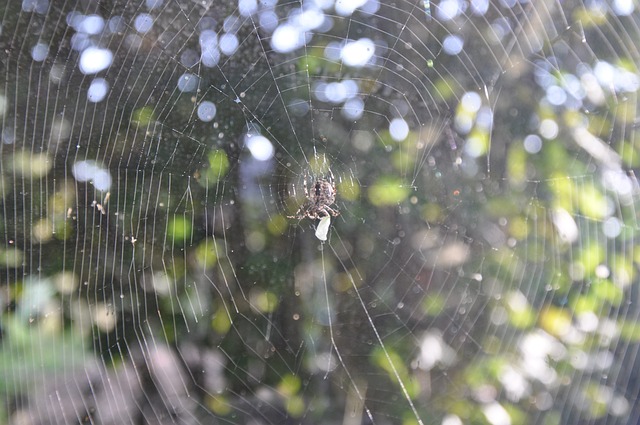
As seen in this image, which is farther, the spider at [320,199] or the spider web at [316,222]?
the spider at [320,199]

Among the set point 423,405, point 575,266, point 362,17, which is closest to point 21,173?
point 362,17

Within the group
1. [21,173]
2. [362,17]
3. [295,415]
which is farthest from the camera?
[295,415]

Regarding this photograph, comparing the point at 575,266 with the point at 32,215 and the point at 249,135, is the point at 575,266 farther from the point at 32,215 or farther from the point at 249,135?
the point at 32,215

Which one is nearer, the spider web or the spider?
the spider web
